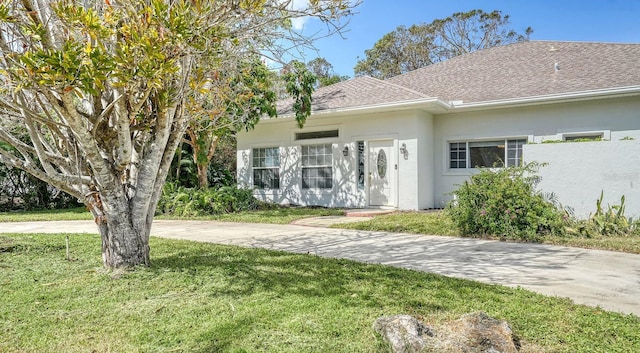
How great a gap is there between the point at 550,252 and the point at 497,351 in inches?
167

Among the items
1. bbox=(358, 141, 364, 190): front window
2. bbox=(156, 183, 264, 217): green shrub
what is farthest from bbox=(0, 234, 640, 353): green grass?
bbox=(358, 141, 364, 190): front window

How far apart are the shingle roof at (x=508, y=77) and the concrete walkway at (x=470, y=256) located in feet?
17.1

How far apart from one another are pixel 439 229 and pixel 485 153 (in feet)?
15.5

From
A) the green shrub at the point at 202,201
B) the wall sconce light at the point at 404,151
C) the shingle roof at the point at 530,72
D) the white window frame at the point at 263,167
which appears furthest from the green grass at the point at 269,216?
the shingle roof at the point at 530,72

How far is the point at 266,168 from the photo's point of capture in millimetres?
14930

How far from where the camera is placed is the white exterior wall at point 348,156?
11.8 metres

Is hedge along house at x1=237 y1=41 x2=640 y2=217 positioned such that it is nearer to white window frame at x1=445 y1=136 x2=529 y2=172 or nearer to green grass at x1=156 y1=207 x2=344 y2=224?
white window frame at x1=445 y1=136 x2=529 y2=172

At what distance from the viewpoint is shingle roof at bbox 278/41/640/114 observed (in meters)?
10.7

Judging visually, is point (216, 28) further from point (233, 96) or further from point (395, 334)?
point (233, 96)

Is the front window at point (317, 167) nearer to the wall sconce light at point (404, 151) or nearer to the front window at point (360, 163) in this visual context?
the front window at point (360, 163)

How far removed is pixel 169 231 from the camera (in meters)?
8.70

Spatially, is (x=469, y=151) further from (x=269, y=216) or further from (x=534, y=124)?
(x=269, y=216)

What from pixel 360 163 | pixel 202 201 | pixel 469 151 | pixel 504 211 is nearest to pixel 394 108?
pixel 360 163

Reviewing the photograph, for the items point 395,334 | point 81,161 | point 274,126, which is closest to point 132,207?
point 81,161
